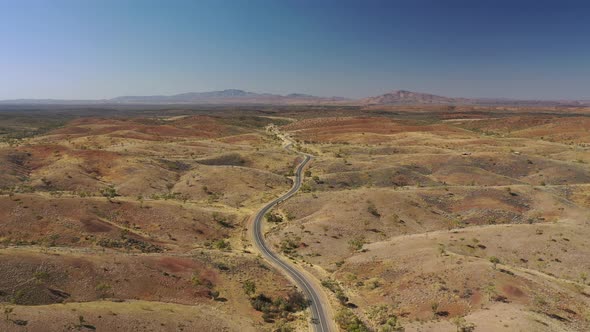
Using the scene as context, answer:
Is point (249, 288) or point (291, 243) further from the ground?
point (249, 288)

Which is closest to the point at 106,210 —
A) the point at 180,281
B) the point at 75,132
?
the point at 180,281

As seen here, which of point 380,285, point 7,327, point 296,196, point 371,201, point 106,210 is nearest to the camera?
point 7,327

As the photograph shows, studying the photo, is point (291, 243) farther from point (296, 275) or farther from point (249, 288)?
point (249, 288)

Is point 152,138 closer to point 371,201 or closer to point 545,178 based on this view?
point 371,201

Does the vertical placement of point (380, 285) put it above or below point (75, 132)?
below

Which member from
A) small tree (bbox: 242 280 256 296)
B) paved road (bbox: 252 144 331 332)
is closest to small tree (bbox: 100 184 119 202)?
paved road (bbox: 252 144 331 332)

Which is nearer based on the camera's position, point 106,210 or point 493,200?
point 106,210

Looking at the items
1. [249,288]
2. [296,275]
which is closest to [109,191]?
[249,288]

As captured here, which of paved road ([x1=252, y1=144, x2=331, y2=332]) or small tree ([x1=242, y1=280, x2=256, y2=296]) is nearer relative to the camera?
paved road ([x1=252, y1=144, x2=331, y2=332])

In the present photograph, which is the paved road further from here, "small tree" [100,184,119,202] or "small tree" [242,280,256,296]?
"small tree" [100,184,119,202]
